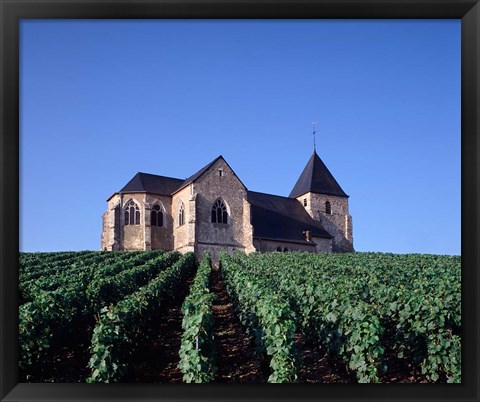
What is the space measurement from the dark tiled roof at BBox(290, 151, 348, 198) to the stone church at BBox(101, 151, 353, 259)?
13.4 feet

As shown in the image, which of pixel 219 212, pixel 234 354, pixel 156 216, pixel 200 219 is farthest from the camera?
pixel 156 216

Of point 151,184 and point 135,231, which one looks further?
point 151,184

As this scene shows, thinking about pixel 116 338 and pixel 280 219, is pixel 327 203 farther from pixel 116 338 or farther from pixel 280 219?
pixel 116 338

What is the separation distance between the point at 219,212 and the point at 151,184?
17.1 ft

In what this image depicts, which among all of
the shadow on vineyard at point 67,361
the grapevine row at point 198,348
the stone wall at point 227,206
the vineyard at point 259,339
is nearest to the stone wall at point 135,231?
the stone wall at point 227,206

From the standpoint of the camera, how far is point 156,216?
101 ft

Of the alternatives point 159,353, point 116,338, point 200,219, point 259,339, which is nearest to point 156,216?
point 200,219

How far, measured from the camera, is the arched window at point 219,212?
96.5 ft

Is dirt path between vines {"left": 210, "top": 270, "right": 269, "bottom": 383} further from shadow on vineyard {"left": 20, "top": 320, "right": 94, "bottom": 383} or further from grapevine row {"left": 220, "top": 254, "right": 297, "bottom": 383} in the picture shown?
shadow on vineyard {"left": 20, "top": 320, "right": 94, "bottom": 383}

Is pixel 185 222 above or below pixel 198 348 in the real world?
above

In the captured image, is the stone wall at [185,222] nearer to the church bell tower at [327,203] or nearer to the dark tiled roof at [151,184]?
the dark tiled roof at [151,184]
